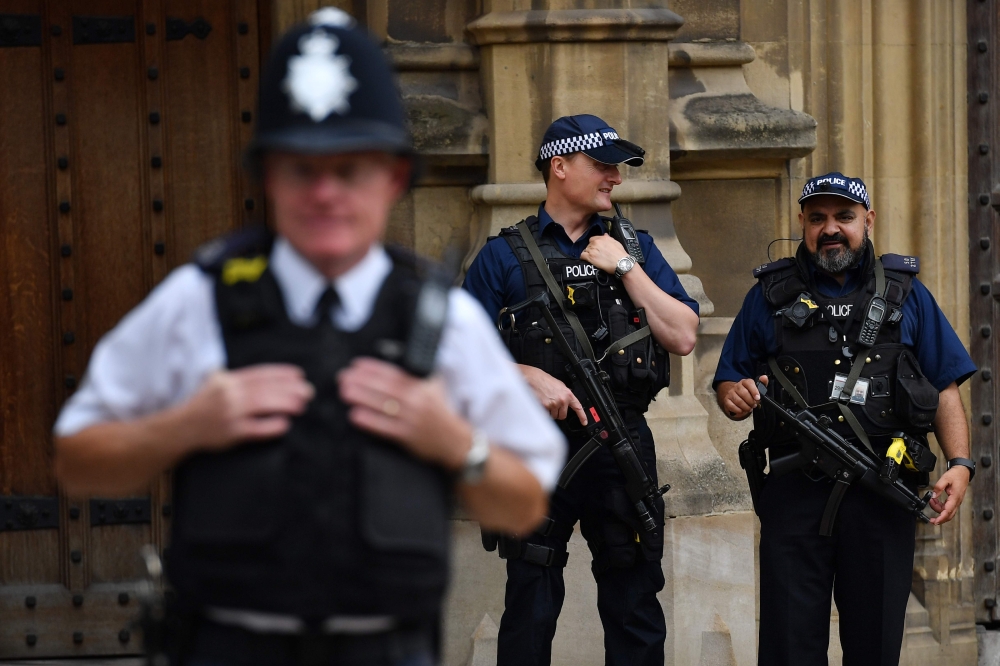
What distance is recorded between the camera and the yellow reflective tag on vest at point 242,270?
197cm

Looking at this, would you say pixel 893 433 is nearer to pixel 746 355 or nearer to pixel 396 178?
pixel 746 355

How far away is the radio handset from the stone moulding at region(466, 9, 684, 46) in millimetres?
899

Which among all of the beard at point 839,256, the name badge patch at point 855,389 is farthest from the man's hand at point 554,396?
the beard at point 839,256

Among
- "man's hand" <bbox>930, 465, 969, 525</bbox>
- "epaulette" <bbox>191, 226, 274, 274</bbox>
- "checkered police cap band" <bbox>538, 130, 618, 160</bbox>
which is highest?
"checkered police cap band" <bbox>538, 130, 618, 160</bbox>

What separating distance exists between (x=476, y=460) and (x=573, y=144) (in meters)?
2.58

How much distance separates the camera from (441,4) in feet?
17.1

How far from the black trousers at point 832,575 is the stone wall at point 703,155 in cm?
65

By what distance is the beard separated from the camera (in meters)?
4.38

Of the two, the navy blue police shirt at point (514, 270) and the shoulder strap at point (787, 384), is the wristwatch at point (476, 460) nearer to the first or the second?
the navy blue police shirt at point (514, 270)

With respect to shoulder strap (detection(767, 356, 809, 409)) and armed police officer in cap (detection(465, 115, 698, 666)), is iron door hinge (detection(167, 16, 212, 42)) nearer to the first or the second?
armed police officer in cap (detection(465, 115, 698, 666))

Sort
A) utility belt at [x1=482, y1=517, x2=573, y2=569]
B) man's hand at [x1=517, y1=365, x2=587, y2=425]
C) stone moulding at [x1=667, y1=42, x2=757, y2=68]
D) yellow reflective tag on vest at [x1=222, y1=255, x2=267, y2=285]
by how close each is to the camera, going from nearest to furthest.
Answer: yellow reflective tag on vest at [x1=222, y1=255, x2=267, y2=285]
man's hand at [x1=517, y1=365, x2=587, y2=425]
utility belt at [x1=482, y1=517, x2=573, y2=569]
stone moulding at [x1=667, y1=42, x2=757, y2=68]

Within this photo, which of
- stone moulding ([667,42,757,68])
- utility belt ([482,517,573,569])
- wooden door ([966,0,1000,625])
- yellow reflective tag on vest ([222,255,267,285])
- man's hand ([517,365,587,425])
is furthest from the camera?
wooden door ([966,0,1000,625])

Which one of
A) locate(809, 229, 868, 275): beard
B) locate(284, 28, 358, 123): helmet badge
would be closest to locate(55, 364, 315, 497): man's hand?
locate(284, 28, 358, 123): helmet badge

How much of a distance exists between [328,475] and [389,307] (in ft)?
0.80
